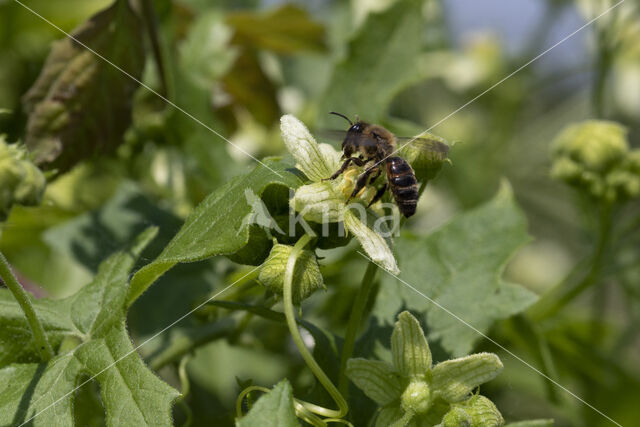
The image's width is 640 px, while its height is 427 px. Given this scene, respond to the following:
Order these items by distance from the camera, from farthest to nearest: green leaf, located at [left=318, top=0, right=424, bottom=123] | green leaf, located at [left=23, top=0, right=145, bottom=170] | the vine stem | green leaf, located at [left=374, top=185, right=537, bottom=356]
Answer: green leaf, located at [left=318, top=0, right=424, bottom=123]
green leaf, located at [left=23, top=0, right=145, bottom=170]
green leaf, located at [left=374, top=185, right=537, bottom=356]
the vine stem

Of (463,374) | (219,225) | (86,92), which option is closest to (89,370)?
(219,225)

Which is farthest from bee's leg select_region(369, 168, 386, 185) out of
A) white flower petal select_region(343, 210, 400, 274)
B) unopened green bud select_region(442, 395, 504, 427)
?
unopened green bud select_region(442, 395, 504, 427)

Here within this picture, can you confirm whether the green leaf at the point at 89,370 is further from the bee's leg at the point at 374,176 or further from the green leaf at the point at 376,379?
the bee's leg at the point at 374,176

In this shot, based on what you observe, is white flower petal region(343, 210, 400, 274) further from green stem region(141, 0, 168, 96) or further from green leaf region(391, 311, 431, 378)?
green stem region(141, 0, 168, 96)

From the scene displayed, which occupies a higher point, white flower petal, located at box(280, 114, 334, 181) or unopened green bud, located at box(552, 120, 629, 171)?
white flower petal, located at box(280, 114, 334, 181)

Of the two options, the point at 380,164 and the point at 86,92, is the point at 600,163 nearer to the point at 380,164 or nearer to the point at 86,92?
the point at 380,164

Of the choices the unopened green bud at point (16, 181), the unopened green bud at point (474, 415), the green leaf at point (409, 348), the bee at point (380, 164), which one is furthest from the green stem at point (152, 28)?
the unopened green bud at point (474, 415)
